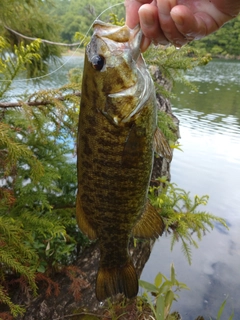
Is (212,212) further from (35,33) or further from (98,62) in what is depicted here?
(35,33)

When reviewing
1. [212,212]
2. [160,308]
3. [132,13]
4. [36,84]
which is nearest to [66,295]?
[160,308]

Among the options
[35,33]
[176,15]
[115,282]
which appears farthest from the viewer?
[35,33]

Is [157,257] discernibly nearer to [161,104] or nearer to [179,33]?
[161,104]

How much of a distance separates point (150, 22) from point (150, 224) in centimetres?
110

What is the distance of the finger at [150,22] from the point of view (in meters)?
1.40

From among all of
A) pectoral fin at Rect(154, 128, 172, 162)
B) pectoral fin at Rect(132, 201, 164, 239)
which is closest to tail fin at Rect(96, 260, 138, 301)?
pectoral fin at Rect(132, 201, 164, 239)

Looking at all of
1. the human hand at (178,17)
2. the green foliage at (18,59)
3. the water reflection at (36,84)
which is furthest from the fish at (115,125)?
the water reflection at (36,84)

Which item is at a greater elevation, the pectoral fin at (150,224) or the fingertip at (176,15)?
the fingertip at (176,15)

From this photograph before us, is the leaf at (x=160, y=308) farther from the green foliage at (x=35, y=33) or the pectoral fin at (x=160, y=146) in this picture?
the green foliage at (x=35, y=33)

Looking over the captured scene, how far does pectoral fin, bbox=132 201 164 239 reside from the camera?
196cm

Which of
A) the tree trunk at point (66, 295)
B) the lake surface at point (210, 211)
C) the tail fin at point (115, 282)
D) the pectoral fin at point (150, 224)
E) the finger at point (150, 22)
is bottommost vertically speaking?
the lake surface at point (210, 211)

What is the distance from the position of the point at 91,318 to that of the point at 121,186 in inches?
72.1

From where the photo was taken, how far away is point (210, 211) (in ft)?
18.5

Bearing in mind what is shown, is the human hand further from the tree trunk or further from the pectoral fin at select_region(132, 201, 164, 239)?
the tree trunk
